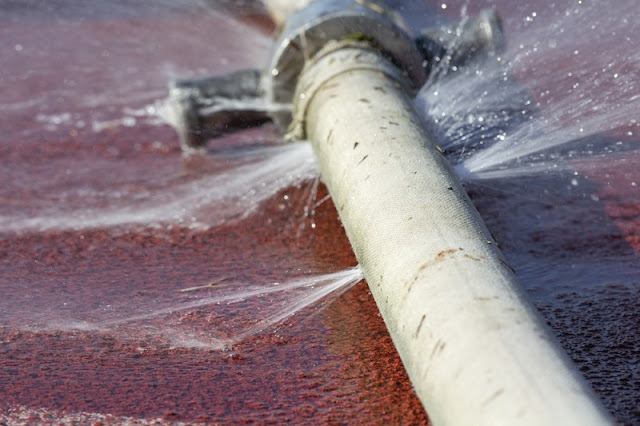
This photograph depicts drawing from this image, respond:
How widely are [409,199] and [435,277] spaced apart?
1.33ft

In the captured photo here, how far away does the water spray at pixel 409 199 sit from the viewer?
1887mm

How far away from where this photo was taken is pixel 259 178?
3869 millimetres

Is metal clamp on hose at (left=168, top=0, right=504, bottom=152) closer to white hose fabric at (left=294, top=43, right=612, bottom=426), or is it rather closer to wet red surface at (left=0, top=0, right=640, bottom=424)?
wet red surface at (left=0, top=0, right=640, bottom=424)

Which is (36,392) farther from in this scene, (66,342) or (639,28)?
(639,28)

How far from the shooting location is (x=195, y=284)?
298cm

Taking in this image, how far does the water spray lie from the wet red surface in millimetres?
254

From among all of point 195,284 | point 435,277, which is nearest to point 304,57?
point 195,284

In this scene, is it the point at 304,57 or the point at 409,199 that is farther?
the point at 304,57

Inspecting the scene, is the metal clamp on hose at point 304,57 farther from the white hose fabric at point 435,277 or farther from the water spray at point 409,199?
the white hose fabric at point 435,277

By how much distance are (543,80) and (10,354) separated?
2.59 meters

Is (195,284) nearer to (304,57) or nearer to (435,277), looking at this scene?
(435,277)

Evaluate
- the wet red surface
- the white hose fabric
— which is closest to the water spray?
the white hose fabric

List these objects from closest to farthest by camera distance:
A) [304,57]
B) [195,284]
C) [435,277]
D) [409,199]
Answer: [435,277] → [409,199] → [195,284] → [304,57]

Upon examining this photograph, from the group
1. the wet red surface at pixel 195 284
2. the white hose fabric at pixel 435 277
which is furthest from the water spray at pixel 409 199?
the wet red surface at pixel 195 284
